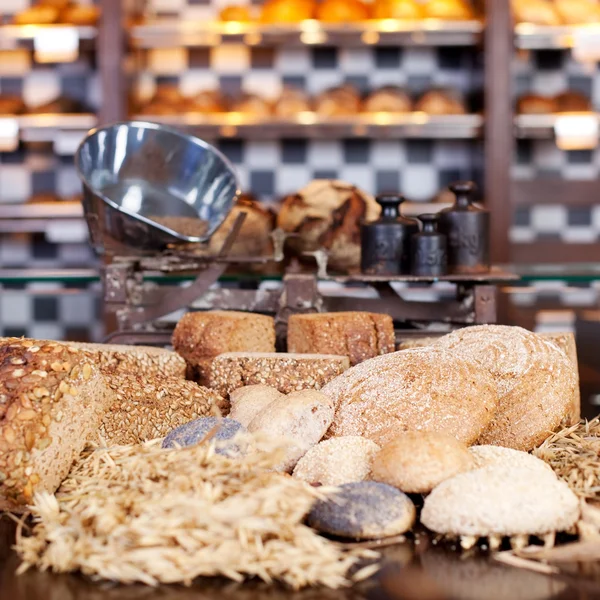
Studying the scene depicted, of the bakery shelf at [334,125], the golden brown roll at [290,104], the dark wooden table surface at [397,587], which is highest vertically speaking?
the golden brown roll at [290,104]

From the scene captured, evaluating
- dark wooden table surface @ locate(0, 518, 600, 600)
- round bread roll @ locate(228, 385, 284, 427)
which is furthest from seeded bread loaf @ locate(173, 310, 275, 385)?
dark wooden table surface @ locate(0, 518, 600, 600)

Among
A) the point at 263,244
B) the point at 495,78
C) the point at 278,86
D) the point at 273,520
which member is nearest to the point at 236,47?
the point at 278,86

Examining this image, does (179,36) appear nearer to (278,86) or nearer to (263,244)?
(278,86)

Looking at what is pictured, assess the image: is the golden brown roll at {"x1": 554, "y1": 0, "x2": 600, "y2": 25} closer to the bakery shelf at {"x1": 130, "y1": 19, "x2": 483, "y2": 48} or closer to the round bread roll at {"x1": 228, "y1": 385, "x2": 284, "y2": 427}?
the bakery shelf at {"x1": 130, "y1": 19, "x2": 483, "y2": 48}

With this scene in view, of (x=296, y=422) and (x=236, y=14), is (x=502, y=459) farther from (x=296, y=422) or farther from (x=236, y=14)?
(x=236, y=14)

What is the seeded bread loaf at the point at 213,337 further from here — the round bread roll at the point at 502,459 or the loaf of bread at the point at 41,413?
the round bread roll at the point at 502,459

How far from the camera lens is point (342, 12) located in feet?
12.9

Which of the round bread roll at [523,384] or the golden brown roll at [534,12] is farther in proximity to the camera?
the golden brown roll at [534,12]

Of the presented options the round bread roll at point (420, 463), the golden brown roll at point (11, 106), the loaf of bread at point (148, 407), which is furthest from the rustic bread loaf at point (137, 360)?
the golden brown roll at point (11, 106)

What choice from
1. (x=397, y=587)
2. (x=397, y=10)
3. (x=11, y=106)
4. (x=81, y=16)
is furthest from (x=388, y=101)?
(x=397, y=587)

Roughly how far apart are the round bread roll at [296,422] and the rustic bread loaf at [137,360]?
0.28m

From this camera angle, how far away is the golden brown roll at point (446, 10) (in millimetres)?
3965

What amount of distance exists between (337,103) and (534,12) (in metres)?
0.99

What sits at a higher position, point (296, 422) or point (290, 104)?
point (290, 104)
